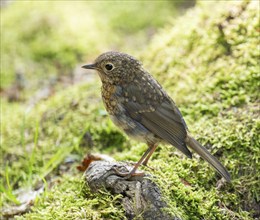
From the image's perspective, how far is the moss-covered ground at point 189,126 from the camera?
375cm

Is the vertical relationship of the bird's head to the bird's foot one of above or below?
above

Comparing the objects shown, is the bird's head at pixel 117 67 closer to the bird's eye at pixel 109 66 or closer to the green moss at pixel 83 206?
the bird's eye at pixel 109 66

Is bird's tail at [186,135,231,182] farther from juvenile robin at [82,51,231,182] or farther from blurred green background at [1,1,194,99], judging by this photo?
blurred green background at [1,1,194,99]

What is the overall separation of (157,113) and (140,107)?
141mm

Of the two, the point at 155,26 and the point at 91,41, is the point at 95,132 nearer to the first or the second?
the point at 91,41

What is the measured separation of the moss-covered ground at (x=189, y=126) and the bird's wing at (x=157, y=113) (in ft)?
1.09

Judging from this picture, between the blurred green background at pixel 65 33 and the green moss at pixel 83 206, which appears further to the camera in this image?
the blurred green background at pixel 65 33

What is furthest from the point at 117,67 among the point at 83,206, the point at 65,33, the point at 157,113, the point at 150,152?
the point at 65,33

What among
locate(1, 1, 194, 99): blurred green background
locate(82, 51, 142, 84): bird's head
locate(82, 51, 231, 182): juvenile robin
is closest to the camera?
locate(82, 51, 231, 182): juvenile robin

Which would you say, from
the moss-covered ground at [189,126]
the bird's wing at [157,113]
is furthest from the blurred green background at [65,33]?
the bird's wing at [157,113]

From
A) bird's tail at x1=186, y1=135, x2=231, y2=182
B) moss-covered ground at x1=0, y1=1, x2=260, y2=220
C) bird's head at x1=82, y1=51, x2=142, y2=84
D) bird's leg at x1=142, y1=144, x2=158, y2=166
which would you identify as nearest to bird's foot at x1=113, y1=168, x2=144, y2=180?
moss-covered ground at x1=0, y1=1, x2=260, y2=220

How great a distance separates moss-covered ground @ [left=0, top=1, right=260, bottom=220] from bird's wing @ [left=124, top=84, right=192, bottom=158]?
33 cm

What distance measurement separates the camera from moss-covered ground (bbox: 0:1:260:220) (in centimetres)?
375

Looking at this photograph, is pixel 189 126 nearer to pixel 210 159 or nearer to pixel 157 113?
pixel 157 113
